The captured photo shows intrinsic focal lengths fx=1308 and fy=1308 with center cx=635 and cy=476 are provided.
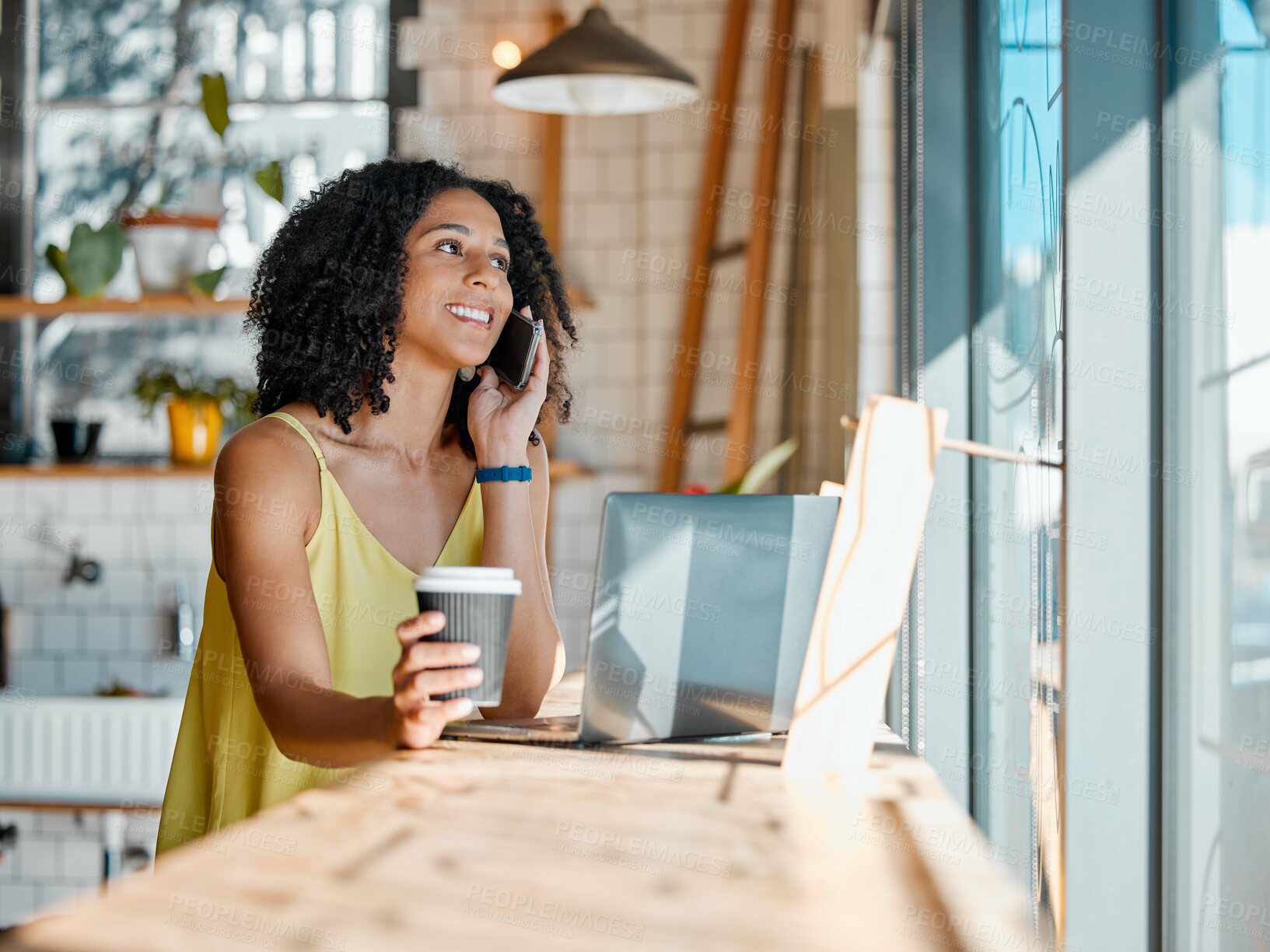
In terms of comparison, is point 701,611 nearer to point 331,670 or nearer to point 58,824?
point 331,670

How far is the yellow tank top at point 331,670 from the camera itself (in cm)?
153

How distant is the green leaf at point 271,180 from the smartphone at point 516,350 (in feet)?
6.25

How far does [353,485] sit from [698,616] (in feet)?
1.99

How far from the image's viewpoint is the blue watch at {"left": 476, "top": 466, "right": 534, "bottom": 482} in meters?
1.62

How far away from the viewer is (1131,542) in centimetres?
101

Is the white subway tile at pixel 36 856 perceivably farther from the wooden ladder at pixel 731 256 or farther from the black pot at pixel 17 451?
the wooden ladder at pixel 731 256

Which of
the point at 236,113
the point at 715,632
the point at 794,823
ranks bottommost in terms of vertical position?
the point at 794,823

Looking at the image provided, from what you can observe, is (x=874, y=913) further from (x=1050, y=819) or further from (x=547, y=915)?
(x=1050, y=819)

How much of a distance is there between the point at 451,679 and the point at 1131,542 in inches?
21.5

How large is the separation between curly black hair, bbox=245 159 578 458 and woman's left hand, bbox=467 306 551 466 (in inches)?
4.4

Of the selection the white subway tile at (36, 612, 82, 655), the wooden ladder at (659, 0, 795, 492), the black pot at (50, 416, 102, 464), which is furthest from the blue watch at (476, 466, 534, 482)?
the white subway tile at (36, 612, 82, 655)

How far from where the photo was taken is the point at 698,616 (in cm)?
118

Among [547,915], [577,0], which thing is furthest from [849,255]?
[547,915]

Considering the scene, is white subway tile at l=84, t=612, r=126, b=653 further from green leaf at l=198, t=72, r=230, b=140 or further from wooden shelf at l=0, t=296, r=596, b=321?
green leaf at l=198, t=72, r=230, b=140
